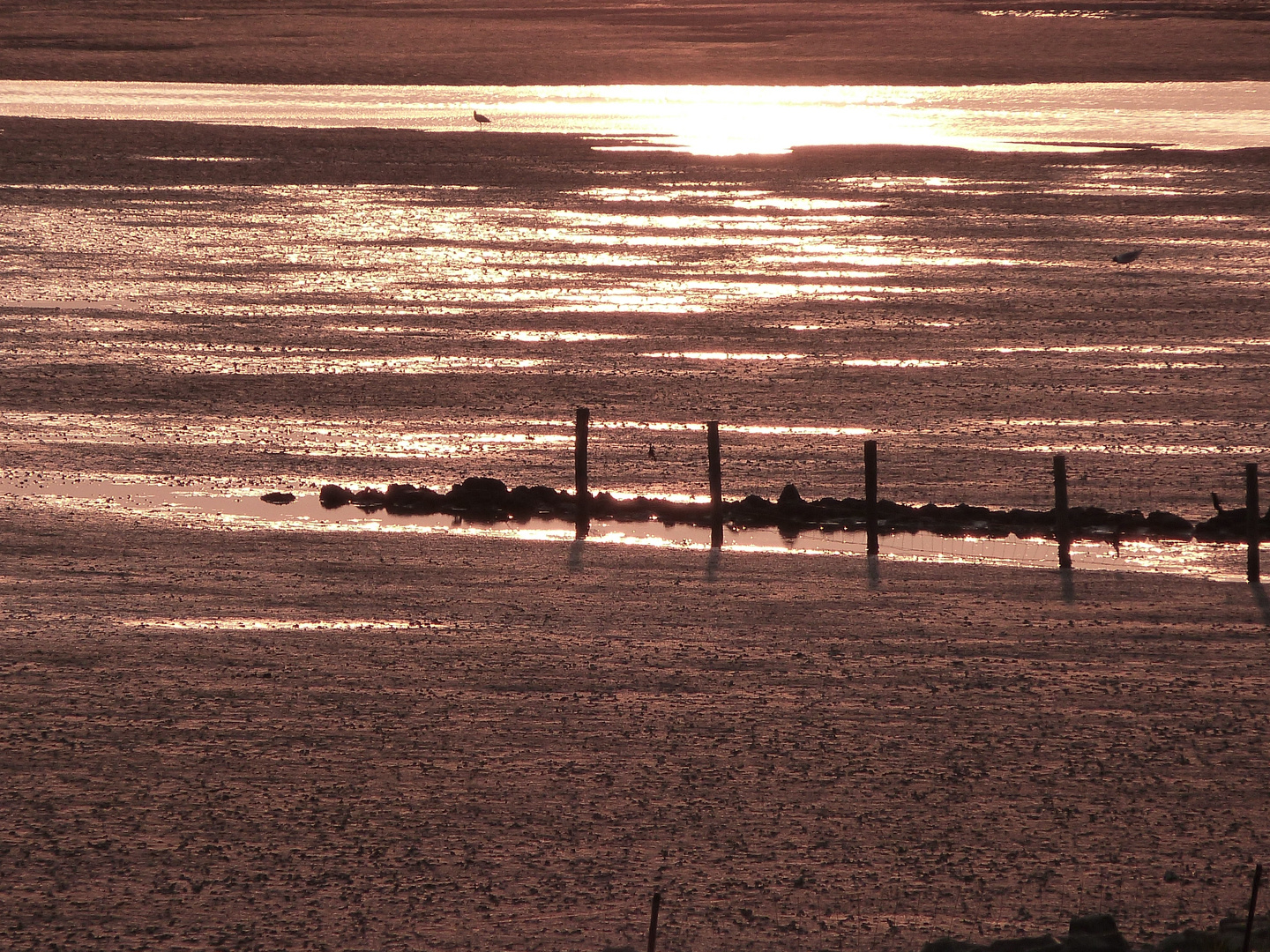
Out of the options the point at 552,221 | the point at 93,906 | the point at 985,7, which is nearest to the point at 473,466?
the point at 93,906

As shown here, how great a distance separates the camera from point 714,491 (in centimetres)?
2142

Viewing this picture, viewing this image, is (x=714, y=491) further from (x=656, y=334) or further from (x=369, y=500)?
(x=656, y=334)

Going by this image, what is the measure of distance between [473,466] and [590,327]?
27.1 feet

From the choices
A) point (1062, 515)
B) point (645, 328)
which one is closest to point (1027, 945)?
point (1062, 515)

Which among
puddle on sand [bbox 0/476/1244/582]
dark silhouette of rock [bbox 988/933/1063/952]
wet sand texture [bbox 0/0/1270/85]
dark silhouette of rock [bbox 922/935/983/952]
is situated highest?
wet sand texture [bbox 0/0/1270/85]

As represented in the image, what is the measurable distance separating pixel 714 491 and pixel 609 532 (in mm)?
1359

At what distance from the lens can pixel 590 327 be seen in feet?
103

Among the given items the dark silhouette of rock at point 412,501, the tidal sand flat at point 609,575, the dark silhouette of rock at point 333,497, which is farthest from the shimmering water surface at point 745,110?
the dark silhouette of rock at point 333,497

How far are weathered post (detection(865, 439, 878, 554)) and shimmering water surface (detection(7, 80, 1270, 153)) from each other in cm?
3291

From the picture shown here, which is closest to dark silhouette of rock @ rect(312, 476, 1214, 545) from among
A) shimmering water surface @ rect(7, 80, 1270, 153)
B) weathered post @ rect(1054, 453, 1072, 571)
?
weathered post @ rect(1054, 453, 1072, 571)

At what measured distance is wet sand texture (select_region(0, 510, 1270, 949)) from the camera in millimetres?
11648

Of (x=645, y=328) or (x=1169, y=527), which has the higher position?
(x=645, y=328)

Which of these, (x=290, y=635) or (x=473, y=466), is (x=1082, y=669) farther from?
(x=473, y=466)

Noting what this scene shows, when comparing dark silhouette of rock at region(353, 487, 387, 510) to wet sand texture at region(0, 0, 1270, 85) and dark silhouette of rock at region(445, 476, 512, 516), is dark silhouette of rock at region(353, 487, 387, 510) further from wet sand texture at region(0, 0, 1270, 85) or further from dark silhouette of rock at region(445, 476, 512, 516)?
wet sand texture at region(0, 0, 1270, 85)
